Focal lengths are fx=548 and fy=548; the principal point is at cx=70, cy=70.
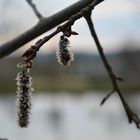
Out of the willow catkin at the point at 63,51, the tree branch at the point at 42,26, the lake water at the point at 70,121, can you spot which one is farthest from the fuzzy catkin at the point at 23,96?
the lake water at the point at 70,121

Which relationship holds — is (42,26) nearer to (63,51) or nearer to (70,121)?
(63,51)

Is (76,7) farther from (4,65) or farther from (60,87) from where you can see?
(4,65)

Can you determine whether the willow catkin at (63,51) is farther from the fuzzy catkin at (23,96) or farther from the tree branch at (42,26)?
the tree branch at (42,26)

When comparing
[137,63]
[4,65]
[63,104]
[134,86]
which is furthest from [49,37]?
[4,65]

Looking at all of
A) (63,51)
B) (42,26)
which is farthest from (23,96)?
(42,26)

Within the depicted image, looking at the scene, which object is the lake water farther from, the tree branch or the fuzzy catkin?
the fuzzy catkin

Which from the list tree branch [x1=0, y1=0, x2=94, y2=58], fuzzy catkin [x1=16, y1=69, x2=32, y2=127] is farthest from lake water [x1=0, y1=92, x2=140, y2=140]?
fuzzy catkin [x1=16, y1=69, x2=32, y2=127]
